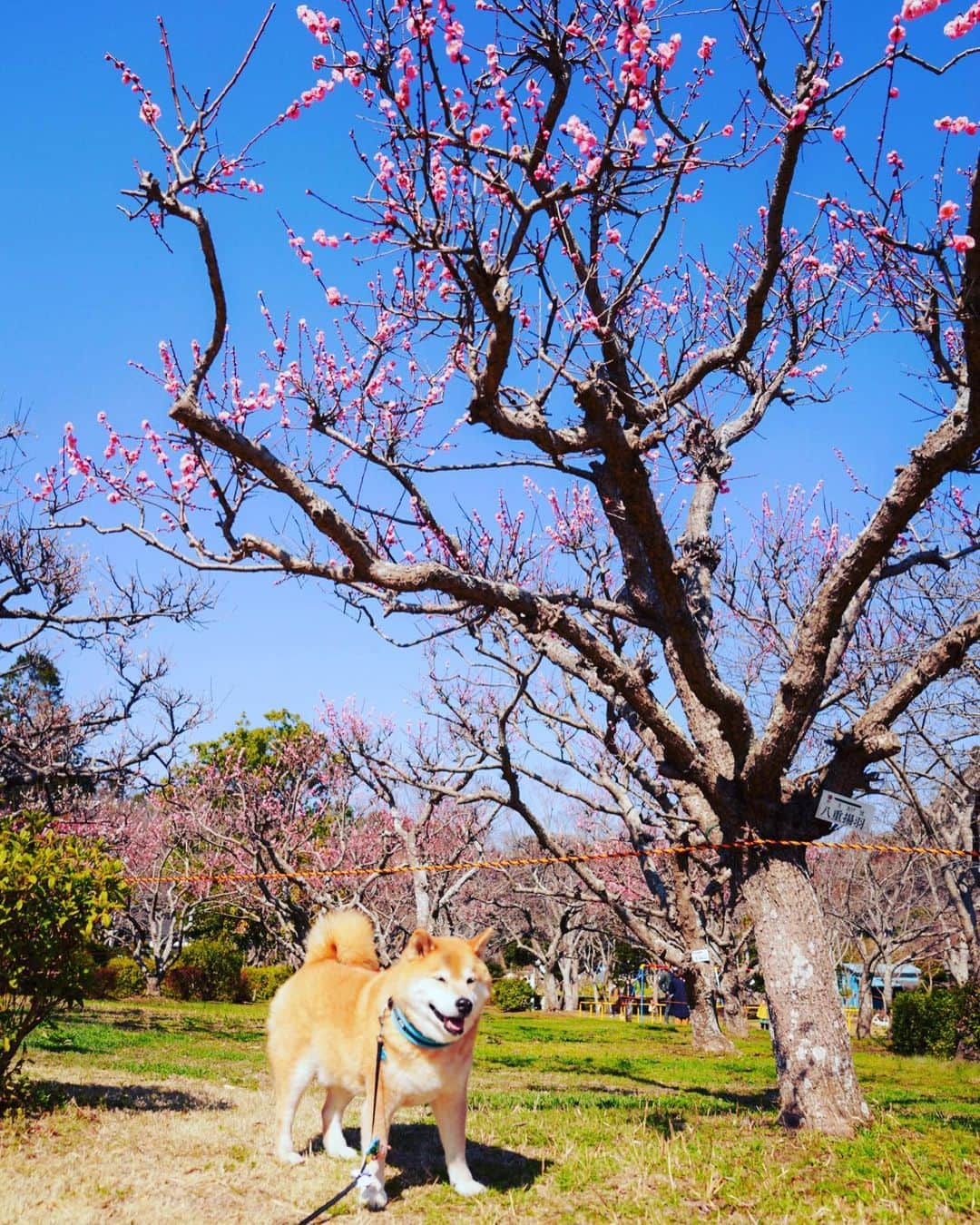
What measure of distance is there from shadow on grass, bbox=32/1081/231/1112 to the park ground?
22 mm

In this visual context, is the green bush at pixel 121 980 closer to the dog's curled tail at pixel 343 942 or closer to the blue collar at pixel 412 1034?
the dog's curled tail at pixel 343 942

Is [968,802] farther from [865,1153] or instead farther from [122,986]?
[122,986]

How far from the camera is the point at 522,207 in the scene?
521 cm

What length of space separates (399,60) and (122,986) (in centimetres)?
2567

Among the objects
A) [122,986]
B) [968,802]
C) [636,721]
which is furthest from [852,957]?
[636,721]

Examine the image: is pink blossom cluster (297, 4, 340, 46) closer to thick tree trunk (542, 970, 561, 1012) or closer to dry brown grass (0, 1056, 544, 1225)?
dry brown grass (0, 1056, 544, 1225)

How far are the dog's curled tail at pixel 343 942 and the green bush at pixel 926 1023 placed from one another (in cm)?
1859

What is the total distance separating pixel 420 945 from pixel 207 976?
24415 millimetres

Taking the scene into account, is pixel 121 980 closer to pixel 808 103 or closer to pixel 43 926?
pixel 43 926

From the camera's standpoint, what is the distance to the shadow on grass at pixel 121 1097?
20.2ft

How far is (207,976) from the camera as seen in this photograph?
26031 millimetres

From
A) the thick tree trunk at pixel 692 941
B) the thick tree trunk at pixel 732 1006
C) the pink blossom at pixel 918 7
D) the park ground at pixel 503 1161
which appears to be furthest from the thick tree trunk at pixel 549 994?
the pink blossom at pixel 918 7

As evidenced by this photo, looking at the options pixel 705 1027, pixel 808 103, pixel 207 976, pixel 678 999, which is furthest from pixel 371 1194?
pixel 678 999

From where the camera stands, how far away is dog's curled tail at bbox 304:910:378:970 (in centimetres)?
548
